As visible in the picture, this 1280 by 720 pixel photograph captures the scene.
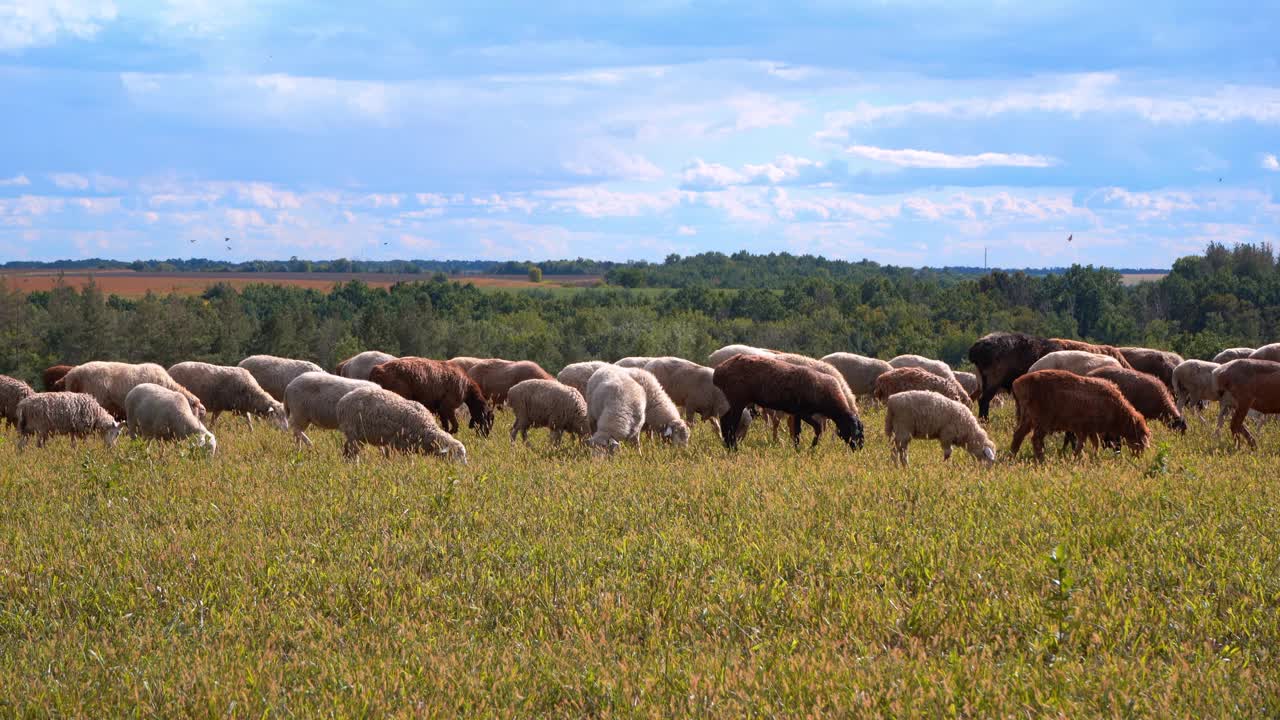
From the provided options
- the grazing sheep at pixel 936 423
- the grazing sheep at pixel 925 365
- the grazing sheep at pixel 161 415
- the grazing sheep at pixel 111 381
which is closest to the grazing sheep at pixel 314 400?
the grazing sheep at pixel 161 415

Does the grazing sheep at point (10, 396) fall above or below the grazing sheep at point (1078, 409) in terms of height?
below

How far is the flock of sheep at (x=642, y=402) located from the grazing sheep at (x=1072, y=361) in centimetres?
3

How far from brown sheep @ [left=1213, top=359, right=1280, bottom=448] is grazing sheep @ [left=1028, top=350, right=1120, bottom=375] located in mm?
3285

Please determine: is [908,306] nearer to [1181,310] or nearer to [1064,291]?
[1064,291]

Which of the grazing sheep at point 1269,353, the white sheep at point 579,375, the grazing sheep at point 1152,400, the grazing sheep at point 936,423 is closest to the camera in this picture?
the grazing sheep at point 936,423

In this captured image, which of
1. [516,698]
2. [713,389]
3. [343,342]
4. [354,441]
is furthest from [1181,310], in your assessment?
[516,698]

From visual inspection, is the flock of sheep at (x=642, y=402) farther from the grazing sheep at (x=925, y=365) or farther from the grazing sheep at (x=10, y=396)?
the grazing sheep at (x=925, y=365)

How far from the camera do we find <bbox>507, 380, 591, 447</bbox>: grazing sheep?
53.8 ft

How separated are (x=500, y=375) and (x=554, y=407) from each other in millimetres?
6195

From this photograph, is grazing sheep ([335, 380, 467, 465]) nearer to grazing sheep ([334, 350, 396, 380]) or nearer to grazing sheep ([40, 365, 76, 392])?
grazing sheep ([334, 350, 396, 380])

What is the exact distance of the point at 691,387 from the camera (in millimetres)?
19188

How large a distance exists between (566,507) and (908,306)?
104 m

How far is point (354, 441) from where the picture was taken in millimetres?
14570

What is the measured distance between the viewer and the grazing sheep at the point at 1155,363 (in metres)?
23.5
